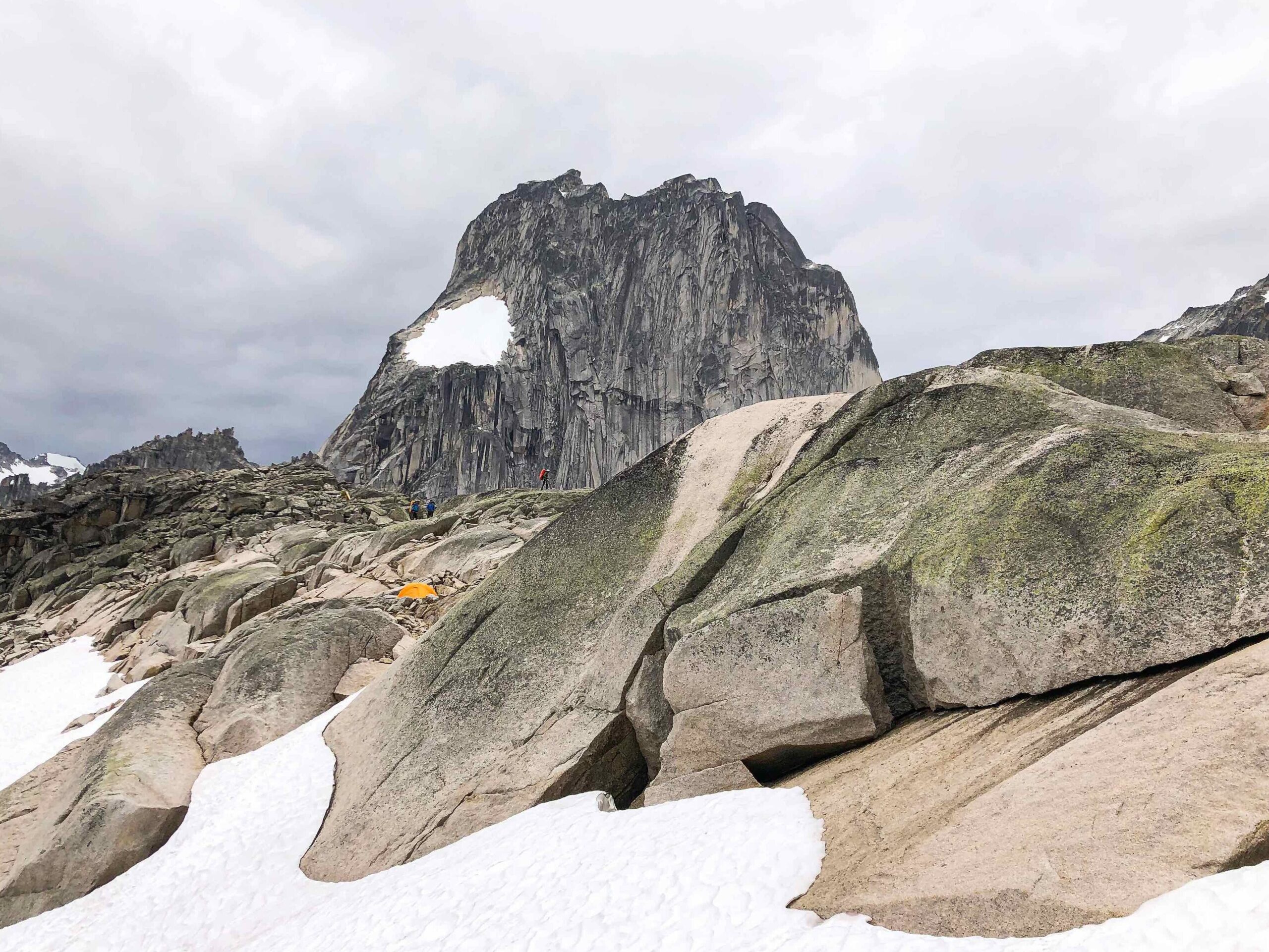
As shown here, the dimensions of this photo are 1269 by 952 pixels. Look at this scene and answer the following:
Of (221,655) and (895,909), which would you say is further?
(221,655)

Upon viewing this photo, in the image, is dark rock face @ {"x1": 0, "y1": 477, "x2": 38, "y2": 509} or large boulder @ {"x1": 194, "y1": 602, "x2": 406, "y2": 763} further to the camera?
dark rock face @ {"x1": 0, "y1": 477, "x2": 38, "y2": 509}

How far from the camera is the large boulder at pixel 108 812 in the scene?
15.6m

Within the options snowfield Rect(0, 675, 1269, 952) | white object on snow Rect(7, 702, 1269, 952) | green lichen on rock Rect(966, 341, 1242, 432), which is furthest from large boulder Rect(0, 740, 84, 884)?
green lichen on rock Rect(966, 341, 1242, 432)

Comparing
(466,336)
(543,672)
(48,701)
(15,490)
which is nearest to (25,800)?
(48,701)

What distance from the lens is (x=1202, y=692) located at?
675 cm

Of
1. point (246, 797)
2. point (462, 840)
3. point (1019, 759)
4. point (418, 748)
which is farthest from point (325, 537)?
point (1019, 759)

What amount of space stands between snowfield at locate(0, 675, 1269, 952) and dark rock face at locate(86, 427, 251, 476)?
114624mm

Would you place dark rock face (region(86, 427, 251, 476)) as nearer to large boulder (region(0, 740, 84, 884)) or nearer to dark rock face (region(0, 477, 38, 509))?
dark rock face (region(0, 477, 38, 509))

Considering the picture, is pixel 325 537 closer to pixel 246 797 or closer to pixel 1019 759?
pixel 246 797

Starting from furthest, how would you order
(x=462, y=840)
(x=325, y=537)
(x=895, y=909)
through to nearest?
(x=325, y=537) < (x=462, y=840) < (x=895, y=909)

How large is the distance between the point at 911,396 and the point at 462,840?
11.3m

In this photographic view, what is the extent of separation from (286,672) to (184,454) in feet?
399

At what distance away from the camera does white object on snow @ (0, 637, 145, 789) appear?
25.4 m

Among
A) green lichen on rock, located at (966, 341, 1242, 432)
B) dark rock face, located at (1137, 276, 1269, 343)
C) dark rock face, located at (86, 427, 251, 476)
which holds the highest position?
dark rock face, located at (86, 427, 251, 476)
